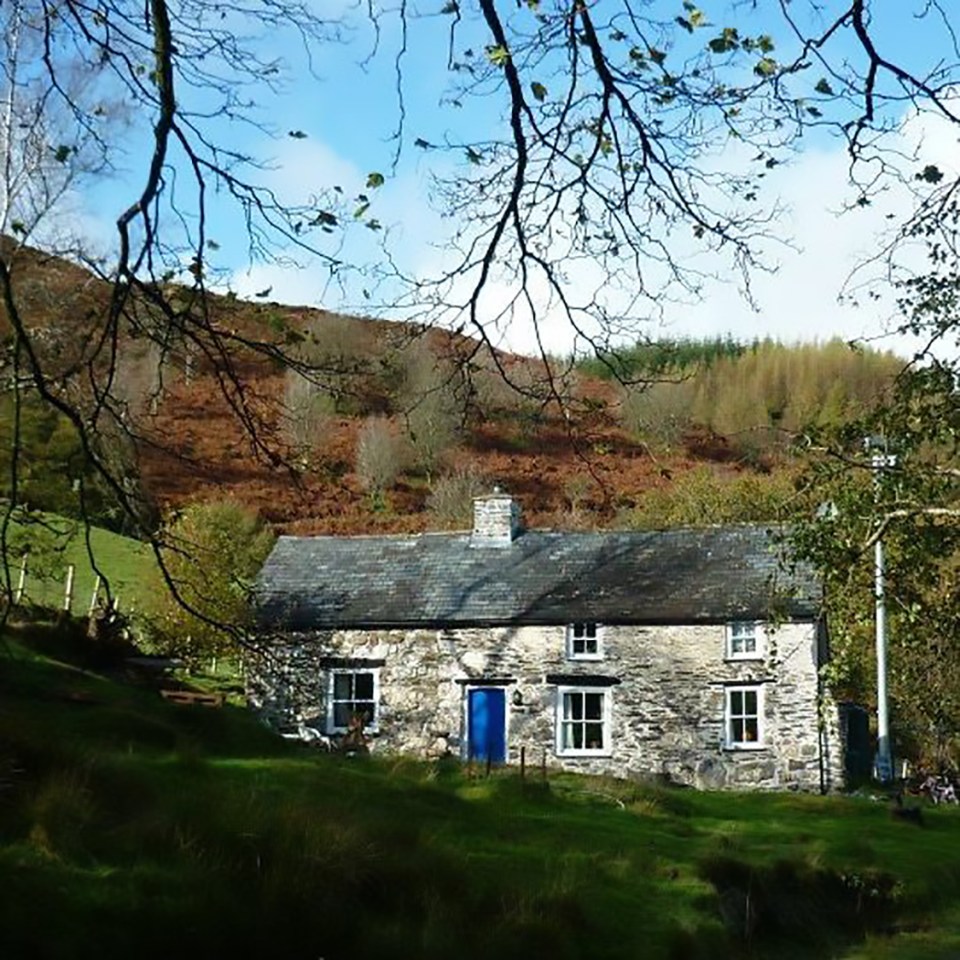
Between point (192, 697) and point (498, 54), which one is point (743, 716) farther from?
point (498, 54)

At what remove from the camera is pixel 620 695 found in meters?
33.5

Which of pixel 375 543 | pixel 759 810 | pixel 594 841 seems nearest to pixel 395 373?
pixel 594 841

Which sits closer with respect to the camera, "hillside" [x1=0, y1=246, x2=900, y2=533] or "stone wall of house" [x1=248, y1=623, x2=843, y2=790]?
"hillside" [x1=0, y1=246, x2=900, y2=533]

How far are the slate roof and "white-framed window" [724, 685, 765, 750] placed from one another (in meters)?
1.70

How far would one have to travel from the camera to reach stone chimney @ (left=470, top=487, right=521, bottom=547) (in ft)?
122

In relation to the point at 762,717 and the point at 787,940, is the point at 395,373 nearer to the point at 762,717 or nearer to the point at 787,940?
the point at 787,940

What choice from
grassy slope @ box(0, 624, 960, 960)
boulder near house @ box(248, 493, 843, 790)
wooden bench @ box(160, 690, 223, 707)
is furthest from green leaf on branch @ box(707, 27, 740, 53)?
boulder near house @ box(248, 493, 843, 790)

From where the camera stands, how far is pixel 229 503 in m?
47.8

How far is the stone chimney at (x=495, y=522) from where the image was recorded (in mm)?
37200

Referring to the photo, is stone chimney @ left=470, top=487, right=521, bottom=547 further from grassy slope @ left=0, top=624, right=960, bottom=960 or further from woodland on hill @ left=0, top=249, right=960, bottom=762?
grassy slope @ left=0, top=624, right=960, bottom=960

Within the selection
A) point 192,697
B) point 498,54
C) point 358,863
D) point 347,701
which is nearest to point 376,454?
point 347,701

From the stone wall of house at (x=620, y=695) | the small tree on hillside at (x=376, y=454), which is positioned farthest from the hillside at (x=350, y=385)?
the small tree on hillside at (x=376, y=454)

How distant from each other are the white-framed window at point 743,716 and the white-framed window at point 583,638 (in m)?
3.31

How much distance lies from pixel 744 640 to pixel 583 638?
3.77 m
